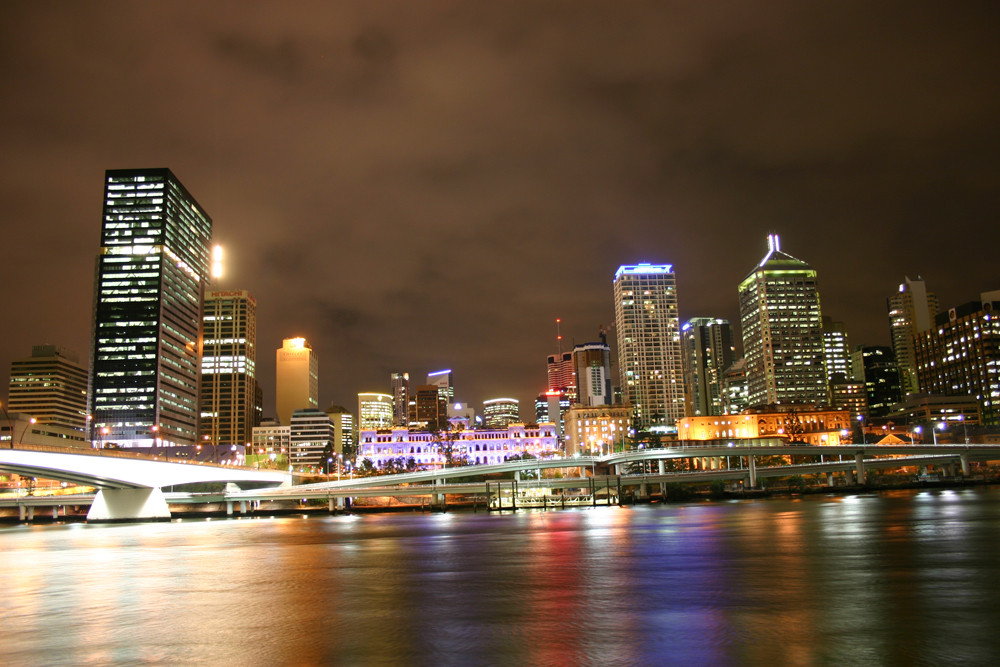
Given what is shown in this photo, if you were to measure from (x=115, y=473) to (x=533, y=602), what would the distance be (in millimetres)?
90401

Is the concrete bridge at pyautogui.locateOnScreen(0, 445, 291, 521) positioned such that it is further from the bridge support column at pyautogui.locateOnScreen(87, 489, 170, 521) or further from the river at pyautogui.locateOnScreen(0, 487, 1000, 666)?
the river at pyautogui.locateOnScreen(0, 487, 1000, 666)

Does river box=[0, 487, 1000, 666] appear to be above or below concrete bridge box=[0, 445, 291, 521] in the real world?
below

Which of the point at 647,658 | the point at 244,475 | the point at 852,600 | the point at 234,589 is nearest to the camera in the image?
the point at 647,658

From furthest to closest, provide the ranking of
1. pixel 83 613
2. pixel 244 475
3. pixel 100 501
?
1. pixel 244 475
2. pixel 100 501
3. pixel 83 613

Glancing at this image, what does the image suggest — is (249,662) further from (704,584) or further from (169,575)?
(169,575)

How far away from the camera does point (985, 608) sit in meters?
28.0

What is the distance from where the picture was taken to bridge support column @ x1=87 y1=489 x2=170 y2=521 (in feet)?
377

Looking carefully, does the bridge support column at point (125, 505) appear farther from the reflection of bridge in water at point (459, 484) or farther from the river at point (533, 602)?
the river at point (533, 602)

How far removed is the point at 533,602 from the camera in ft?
104

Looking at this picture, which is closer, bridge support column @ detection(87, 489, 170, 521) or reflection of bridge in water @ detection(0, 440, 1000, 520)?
reflection of bridge in water @ detection(0, 440, 1000, 520)

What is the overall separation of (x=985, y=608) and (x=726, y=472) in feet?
413

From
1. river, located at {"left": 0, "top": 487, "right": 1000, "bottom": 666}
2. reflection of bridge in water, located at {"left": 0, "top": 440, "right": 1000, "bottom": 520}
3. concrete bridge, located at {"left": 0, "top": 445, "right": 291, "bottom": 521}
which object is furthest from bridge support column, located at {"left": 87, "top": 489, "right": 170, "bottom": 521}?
river, located at {"left": 0, "top": 487, "right": 1000, "bottom": 666}

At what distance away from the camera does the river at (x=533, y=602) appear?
74.6 ft

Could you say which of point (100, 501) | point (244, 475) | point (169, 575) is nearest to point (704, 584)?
point (169, 575)
